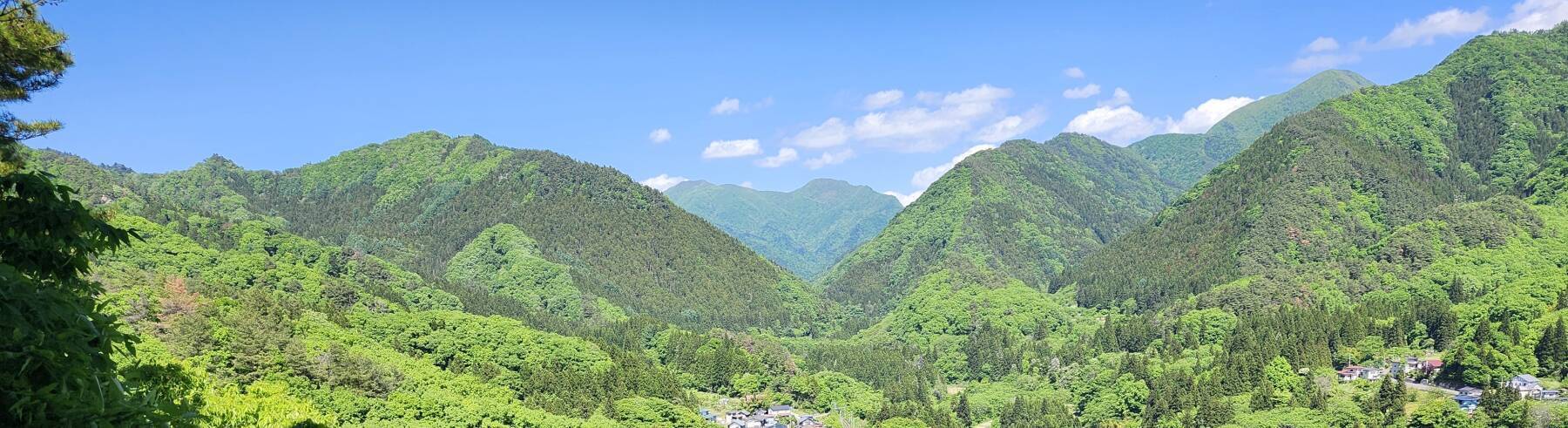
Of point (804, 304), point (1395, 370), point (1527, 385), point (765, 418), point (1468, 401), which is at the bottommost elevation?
point (1468, 401)

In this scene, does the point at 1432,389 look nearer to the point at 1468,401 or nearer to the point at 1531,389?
the point at 1468,401

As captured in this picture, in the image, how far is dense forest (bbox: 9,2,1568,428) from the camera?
21484 mm

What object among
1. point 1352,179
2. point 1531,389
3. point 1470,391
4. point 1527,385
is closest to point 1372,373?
point 1470,391

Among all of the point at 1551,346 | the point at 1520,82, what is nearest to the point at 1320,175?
the point at 1520,82

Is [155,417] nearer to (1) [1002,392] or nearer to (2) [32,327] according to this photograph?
(2) [32,327]

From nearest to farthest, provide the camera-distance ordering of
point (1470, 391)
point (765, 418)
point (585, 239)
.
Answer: point (1470, 391) < point (765, 418) < point (585, 239)

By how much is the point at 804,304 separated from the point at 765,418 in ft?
347

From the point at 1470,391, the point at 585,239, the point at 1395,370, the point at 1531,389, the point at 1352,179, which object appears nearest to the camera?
the point at 1531,389

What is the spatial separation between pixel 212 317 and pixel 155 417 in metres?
45.7

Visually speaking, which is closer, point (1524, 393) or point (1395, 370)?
point (1524, 393)

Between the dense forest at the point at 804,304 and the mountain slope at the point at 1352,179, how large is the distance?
612 mm

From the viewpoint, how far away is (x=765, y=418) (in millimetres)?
81188

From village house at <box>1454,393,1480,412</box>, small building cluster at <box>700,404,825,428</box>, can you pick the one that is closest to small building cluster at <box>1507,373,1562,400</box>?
village house at <box>1454,393,1480,412</box>

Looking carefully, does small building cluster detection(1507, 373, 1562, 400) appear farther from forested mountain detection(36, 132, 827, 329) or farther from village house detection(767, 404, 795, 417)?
forested mountain detection(36, 132, 827, 329)
